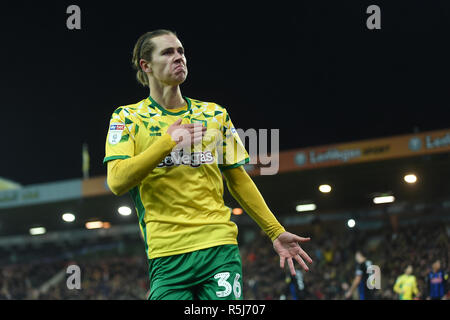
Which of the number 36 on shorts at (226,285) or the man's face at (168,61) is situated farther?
the man's face at (168,61)

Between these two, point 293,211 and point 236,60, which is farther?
point 293,211

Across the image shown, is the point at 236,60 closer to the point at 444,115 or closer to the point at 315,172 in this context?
the point at 315,172

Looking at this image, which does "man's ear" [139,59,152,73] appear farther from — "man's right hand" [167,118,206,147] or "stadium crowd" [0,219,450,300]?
"stadium crowd" [0,219,450,300]

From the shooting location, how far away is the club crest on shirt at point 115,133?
303 cm

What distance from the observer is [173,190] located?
3.07 metres

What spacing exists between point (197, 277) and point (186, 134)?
2.36 feet

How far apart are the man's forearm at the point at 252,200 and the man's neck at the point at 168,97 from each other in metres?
0.48

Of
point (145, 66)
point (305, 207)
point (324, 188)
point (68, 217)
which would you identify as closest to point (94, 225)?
point (68, 217)

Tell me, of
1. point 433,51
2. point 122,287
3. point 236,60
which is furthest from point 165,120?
point 122,287

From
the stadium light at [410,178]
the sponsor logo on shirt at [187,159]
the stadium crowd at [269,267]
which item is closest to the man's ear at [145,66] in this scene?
the sponsor logo on shirt at [187,159]

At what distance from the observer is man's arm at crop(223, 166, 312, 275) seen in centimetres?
320

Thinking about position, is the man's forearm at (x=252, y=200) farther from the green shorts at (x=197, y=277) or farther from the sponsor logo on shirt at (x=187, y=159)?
the green shorts at (x=197, y=277)

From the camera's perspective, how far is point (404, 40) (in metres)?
18.6

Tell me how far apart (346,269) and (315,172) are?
3.47 m
